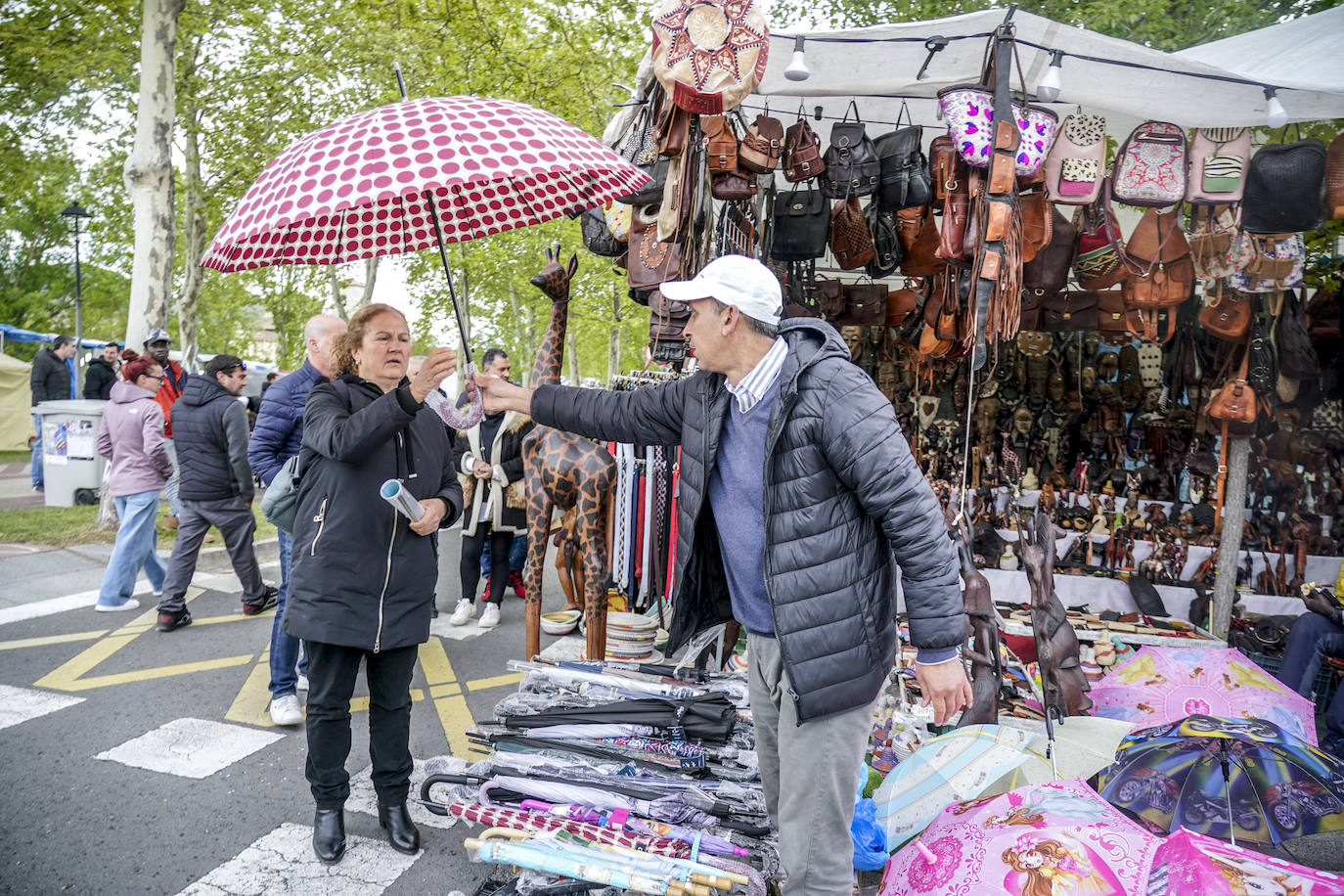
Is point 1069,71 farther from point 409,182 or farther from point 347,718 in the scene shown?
point 347,718

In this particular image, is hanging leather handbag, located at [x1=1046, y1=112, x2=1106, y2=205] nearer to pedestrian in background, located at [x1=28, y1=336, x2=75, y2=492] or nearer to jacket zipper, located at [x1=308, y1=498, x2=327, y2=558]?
jacket zipper, located at [x1=308, y1=498, x2=327, y2=558]

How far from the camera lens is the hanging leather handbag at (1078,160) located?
14.2 feet

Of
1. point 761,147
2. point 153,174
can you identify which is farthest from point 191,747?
point 153,174

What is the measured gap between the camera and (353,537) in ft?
9.34

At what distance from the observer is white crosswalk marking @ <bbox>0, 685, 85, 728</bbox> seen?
13.7ft

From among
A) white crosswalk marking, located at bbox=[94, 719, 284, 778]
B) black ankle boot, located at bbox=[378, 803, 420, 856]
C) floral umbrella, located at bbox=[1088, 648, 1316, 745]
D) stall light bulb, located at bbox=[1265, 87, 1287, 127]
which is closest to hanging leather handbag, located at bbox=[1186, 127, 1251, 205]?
stall light bulb, located at bbox=[1265, 87, 1287, 127]

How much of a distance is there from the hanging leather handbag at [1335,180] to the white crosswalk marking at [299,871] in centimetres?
565

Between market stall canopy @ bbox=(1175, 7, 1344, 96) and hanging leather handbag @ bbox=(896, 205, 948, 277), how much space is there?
1552 mm

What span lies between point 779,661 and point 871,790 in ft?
4.89

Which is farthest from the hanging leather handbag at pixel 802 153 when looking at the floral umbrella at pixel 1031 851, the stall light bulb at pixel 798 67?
the floral umbrella at pixel 1031 851

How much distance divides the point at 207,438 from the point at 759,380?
4778 mm

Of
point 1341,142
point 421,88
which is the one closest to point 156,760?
point 1341,142

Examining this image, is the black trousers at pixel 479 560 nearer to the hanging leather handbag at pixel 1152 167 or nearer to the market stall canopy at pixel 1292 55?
the hanging leather handbag at pixel 1152 167

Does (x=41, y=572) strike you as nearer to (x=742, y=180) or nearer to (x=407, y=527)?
(x=407, y=527)
